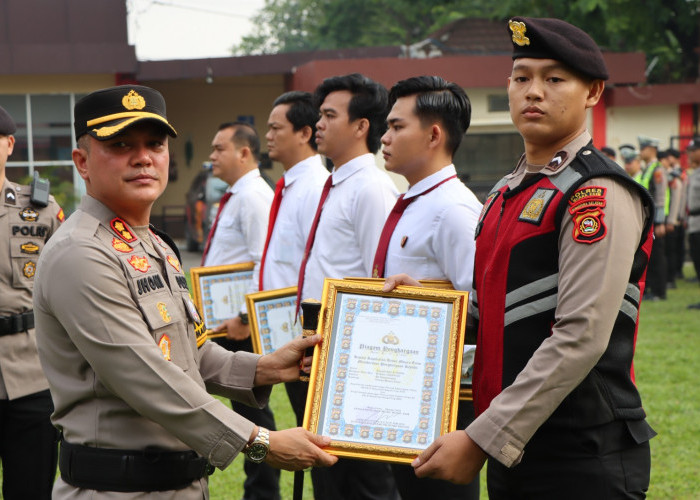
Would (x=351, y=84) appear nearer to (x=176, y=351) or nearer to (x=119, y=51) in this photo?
(x=176, y=351)

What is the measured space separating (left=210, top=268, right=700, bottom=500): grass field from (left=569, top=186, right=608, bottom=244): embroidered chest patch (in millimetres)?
3291

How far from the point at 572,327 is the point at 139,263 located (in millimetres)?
1230

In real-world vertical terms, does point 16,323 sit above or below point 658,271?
above

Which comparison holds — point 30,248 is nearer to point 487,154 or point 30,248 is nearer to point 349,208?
point 349,208

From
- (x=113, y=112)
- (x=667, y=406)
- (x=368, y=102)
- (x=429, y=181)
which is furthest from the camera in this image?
(x=667, y=406)

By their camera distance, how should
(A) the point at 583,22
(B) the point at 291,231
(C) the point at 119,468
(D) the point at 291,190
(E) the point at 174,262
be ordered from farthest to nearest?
1. (A) the point at 583,22
2. (D) the point at 291,190
3. (B) the point at 291,231
4. (E) the point at 174,262
5. (C) the point at 119,468

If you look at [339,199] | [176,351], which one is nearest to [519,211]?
[176,351]

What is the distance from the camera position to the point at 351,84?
479 centimetres

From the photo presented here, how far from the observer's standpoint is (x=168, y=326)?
266cm

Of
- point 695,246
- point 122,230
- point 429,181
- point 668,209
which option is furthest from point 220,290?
point 668,209

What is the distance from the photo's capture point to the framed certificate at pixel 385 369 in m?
2.88

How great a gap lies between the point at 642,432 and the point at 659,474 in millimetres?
3206

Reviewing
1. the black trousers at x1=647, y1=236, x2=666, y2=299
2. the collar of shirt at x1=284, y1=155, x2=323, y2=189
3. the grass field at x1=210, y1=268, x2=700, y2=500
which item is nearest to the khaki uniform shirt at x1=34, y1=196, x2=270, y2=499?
the collar of shirt at x1=284, y1=155, x2=323, y2=189

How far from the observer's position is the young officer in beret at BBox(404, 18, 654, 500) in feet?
7.98
